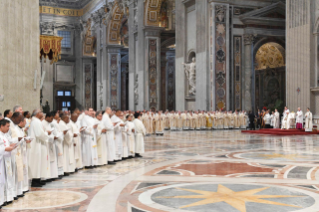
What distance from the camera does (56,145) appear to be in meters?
7.40

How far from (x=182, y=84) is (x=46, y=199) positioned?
1935cm

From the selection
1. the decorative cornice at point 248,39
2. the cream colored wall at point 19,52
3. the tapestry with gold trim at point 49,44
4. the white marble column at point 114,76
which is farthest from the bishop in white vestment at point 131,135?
the white marble column at point 114,76

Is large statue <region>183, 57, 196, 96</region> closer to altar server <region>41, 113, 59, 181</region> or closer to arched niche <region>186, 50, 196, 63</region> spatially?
arched niche <region>186, 50, 196, 63</region>

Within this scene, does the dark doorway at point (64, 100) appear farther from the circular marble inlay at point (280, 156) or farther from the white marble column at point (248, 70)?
the circular marble inlay at point (280, 156)

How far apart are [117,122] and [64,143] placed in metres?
2.46

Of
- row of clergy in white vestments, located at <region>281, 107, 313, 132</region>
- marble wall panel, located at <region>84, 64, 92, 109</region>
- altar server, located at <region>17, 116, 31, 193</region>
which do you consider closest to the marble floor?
altar server, located at <region>17, 116, 31, 193</region>

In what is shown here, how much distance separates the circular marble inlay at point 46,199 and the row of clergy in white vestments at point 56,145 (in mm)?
148

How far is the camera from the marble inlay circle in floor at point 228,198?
4.99 meters

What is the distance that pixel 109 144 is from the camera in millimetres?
9742

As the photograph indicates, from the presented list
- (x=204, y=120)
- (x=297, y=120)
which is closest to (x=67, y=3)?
(x=204, y=120)

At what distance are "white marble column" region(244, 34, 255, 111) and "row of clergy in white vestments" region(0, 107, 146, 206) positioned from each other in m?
14.5

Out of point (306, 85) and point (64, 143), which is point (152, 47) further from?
point (64, 143)

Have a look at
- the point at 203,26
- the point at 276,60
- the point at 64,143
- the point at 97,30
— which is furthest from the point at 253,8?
the point at 64,143

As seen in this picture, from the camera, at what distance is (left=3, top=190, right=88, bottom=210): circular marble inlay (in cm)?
532
